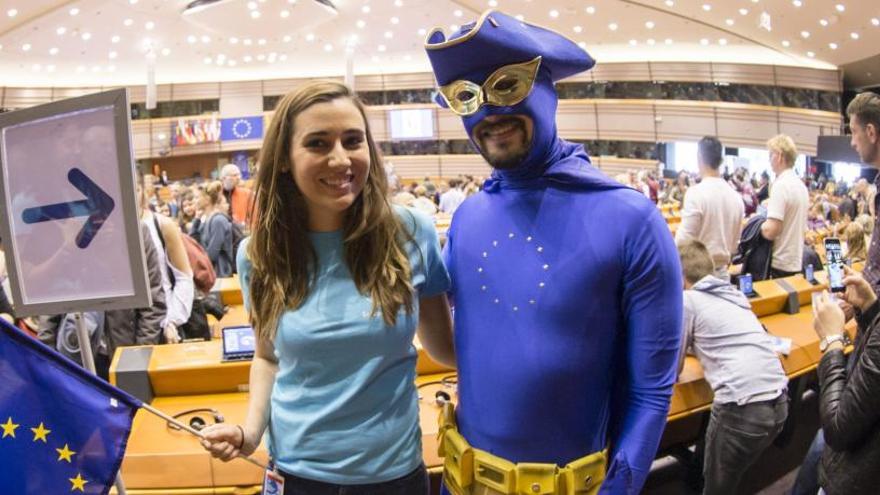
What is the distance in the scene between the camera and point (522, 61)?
5.05 feet

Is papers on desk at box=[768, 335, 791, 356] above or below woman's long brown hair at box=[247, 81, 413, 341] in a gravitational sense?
below

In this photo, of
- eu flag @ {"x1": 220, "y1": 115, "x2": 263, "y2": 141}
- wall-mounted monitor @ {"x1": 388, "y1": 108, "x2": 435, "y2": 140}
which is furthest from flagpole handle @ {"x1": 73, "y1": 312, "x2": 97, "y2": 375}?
eu flag @ {"x1": 220, "y1": 115, "x2": 263, "y2": 141}

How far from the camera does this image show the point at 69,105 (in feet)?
5.67

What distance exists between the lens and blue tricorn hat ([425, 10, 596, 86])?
1.51 meters

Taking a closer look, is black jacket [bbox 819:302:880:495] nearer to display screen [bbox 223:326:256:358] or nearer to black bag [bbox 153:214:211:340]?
display screen [bbox 223:326:256:358]

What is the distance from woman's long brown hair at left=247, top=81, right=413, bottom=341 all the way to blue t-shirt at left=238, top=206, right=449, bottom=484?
3cm

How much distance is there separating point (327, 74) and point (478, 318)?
25974mm

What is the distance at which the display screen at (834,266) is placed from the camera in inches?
99.9

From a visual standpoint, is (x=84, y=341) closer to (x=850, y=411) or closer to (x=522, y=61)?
(x=522, y=61)

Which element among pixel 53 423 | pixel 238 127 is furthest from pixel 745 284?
pixel 238 127

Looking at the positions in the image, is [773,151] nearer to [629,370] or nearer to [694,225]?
[694,225]

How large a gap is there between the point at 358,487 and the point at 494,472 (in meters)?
0.31

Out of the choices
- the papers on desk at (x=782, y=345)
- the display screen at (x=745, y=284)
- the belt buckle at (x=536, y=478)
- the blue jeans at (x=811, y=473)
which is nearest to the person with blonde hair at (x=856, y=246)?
the display screen at (x=745, y=284)

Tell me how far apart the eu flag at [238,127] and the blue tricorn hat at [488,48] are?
25.7 metres
